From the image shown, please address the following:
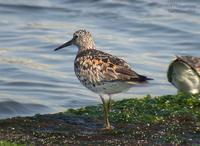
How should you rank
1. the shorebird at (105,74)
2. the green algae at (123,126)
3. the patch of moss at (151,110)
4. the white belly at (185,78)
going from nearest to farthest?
1. the green algae at (123,126)
2. the shorebird at (105,74)
3. the patch of moss at (151,110)
4. the white belly at (185,78)

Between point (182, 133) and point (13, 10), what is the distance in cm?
1474

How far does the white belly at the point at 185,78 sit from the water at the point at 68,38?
9.96ft

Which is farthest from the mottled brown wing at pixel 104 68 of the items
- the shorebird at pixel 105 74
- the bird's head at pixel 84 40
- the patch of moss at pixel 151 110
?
the patch of moss at pixel 151 110

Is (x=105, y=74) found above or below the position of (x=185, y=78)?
above

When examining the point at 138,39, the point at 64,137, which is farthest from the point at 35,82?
the point at 64,137

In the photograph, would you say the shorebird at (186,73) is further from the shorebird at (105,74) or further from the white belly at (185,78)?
the shorebird at (105,74)

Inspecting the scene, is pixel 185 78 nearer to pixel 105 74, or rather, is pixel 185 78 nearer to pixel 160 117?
pixel 160 117

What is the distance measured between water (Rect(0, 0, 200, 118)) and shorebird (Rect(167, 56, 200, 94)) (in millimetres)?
3061

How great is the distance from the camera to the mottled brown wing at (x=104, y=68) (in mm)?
10031

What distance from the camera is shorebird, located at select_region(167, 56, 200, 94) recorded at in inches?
478

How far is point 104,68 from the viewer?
10.3 meters

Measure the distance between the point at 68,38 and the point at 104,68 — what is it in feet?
32.0

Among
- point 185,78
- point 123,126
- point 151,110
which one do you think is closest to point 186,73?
point 185,78

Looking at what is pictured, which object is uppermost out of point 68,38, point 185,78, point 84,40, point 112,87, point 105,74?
point 84,40
